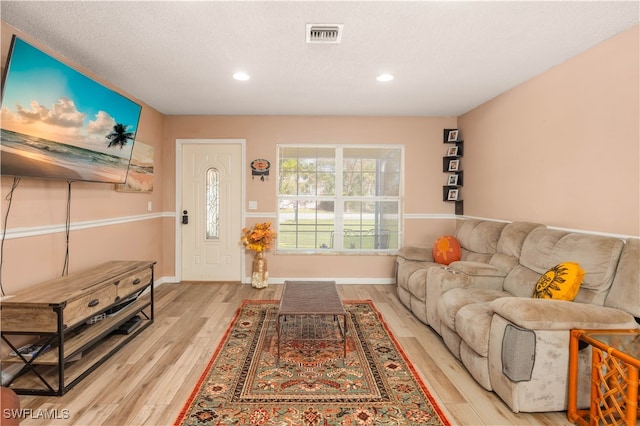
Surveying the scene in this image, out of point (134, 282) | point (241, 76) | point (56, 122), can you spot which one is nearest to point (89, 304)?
point (134, 282)

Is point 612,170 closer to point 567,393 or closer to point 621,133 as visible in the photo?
point 621,133

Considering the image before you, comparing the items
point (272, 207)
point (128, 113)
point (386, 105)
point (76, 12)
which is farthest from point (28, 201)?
point (386, 105)

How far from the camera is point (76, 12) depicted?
2111 millimetres

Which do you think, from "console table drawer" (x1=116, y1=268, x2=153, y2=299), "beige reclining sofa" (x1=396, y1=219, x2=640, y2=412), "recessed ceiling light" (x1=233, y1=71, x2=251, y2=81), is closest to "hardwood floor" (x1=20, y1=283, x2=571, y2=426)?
"beige reclining sofa" (x1=396, y1=219, x2=640, y2=412)

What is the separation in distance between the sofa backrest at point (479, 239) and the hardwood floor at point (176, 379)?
0.98 m

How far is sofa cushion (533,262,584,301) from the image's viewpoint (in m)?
2.15

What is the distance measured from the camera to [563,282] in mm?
2170

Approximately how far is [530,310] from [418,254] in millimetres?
2157

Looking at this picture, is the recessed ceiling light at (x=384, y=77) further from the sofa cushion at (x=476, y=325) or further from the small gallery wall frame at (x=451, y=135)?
the sofa cushion at (x=476, y=325)

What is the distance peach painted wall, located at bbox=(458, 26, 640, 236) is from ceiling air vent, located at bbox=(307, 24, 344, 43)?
1994mm

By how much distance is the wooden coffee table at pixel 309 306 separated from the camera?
8.10 ft

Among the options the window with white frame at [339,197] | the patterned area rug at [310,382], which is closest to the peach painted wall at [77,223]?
the patterned area rug at [310,382]

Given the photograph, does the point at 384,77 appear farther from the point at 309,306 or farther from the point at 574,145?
the point at 309,306

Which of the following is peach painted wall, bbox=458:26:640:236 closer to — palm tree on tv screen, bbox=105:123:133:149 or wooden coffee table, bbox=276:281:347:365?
wooden coffee table, bbox=276:281:347:365
